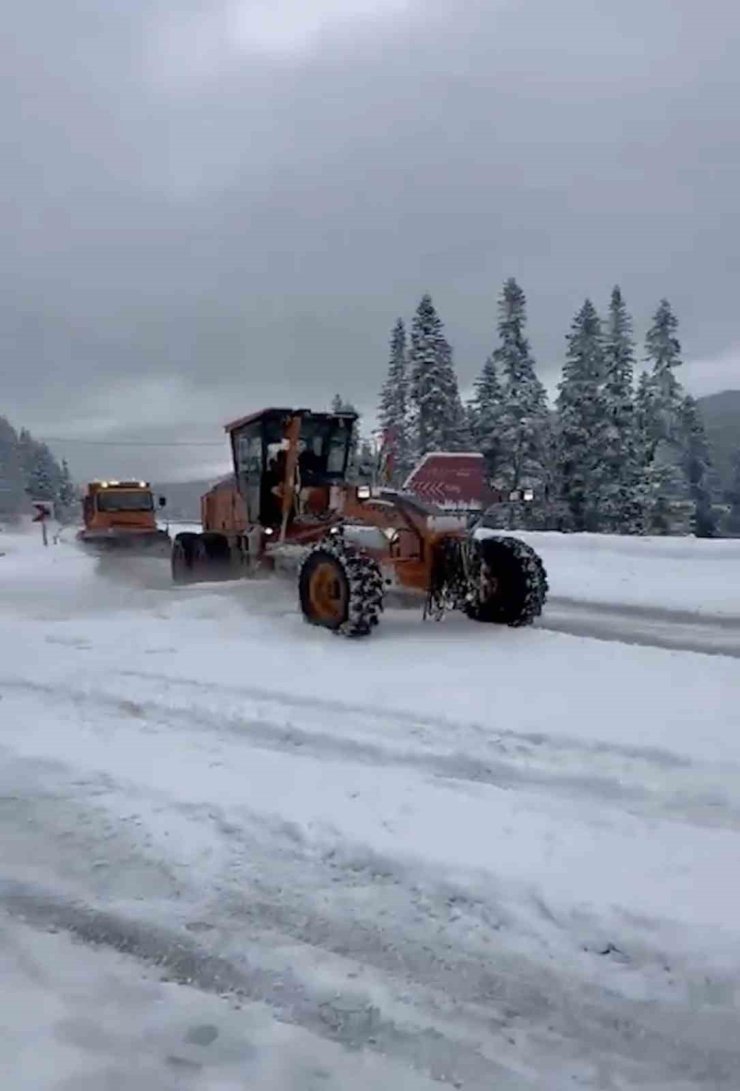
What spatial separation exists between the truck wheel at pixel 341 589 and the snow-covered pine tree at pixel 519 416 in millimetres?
31705

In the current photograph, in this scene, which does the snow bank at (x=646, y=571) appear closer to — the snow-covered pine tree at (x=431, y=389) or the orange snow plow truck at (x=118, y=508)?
the orange snow plow truck at (x=118, y=508)

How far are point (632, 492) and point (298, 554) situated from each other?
31.9 metres

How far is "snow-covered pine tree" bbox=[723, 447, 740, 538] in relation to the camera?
200 ft

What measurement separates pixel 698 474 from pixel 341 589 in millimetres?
50195

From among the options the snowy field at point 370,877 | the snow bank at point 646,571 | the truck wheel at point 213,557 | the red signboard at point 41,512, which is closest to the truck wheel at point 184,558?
the truck wheel at point 213,557

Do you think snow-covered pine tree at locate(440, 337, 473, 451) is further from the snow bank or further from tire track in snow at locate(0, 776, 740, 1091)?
tire track in snow at locate(0, 776, 740, 1091)

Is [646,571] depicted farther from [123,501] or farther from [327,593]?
[123,501]

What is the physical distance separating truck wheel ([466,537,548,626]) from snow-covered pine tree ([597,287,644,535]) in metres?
32.1

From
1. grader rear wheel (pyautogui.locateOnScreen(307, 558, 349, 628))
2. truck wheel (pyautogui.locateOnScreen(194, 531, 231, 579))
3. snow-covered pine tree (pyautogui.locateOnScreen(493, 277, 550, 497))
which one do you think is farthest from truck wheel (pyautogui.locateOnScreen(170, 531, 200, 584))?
snow-covered pine tree (pyautogui.locateOnScreen(493, 277, 550, 497))

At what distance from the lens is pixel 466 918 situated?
3580mm

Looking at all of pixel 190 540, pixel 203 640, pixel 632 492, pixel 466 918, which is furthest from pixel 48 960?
pixel 632 492

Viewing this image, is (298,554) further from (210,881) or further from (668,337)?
(668,337)

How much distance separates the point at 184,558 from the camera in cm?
1564

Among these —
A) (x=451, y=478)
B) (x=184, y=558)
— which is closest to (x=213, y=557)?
(x=184, y=558)
